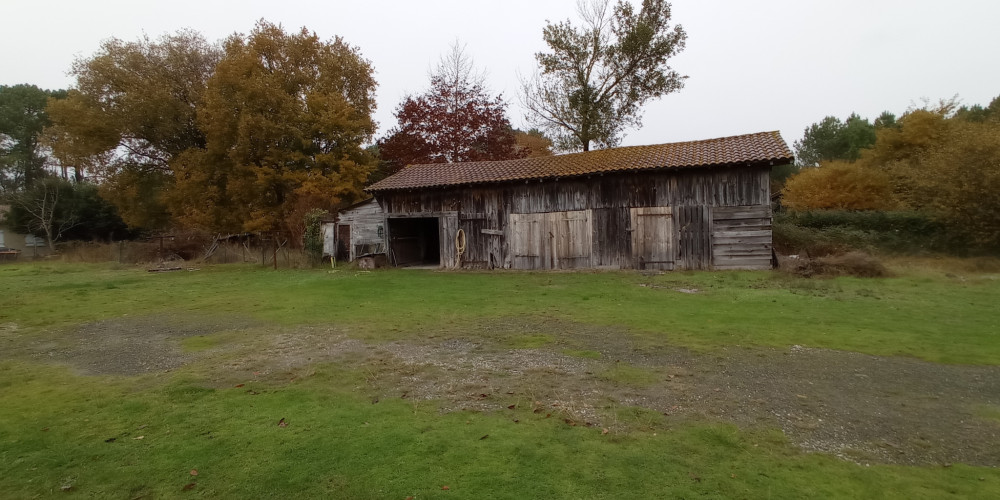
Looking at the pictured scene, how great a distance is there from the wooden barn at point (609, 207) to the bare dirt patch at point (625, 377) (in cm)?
982

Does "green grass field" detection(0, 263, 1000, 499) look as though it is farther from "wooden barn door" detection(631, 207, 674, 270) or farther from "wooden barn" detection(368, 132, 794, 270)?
"wooden barn door" detection(631, 207, 674, 270)

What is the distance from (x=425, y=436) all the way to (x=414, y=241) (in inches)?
804

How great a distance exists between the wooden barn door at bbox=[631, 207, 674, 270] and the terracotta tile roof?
156cm

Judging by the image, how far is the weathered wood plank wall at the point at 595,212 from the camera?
16.3 metres

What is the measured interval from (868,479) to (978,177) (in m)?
20.0

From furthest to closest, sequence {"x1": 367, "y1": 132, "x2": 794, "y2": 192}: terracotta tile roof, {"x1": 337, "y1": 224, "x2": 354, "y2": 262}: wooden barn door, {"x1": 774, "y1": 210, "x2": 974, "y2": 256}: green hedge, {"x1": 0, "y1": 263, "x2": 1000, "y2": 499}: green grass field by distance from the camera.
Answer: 1. {"x1": 337, "y1": 224, "x2": 354, "y2": 262}: wooden barn door
2. {"x1": 774, "y1": 210, "x2": 974, "y2": 256}: green hedge
3. {"x1": 367, "y1": 132, "x2": 794, "y2": 192}: terracotta tile roof
4. {"x1": 0, "y1": 263, "x2": 1000, "y2": 499}: green grass field

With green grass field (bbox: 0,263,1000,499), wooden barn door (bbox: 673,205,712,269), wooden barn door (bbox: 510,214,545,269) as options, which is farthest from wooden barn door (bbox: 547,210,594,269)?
green grass field (bbox: 0,263,1000,499)

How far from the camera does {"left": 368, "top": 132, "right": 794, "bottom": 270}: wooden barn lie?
635 inches

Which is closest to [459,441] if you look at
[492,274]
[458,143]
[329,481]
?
[329,481]

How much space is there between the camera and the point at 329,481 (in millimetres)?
3256

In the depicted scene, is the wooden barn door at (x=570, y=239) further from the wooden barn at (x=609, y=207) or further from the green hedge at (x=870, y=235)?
the green hedge at (x=870, y=235)

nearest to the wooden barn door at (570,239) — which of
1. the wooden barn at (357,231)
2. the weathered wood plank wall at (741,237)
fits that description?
the weathered wood plank wall at (741,237)

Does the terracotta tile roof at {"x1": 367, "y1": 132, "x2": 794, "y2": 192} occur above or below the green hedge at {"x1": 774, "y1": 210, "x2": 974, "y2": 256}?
above

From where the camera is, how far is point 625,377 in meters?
5.47
